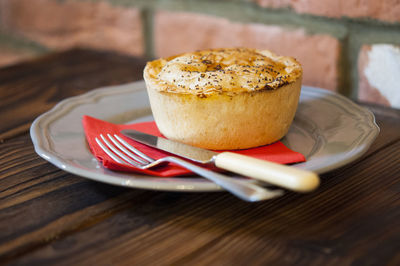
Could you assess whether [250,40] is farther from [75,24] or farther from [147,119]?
[75,24]

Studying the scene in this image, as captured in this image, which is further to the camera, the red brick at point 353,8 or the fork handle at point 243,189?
the red brick at point 353,8

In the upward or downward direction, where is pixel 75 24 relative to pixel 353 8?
downward

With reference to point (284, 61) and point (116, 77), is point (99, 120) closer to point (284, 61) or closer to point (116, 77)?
point (284, 61)

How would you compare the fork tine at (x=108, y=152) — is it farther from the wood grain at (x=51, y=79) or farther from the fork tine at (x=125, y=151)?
the wood grain at (x=51, y=79)

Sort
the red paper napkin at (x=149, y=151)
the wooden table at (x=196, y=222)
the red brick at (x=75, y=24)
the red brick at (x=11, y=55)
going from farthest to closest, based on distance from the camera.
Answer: the red brick at (x=11, y=55)
the red brick at (x=75, y=24)
the red paper napkin at (x=149, y=151)
the wooden table at (x=196, y=222)

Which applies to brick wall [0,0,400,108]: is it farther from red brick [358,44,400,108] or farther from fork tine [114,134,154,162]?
fork tine [114,134,154,162]

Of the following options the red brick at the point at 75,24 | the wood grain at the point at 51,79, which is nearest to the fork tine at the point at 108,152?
the wood grain at the point at 51,79

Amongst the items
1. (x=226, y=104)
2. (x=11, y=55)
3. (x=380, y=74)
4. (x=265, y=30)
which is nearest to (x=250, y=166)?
(x=226, y=104)

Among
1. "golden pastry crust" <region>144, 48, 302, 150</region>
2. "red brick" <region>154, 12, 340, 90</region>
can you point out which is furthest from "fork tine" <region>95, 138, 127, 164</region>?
"red brick" <region>154, 12, 340, 90</region>
